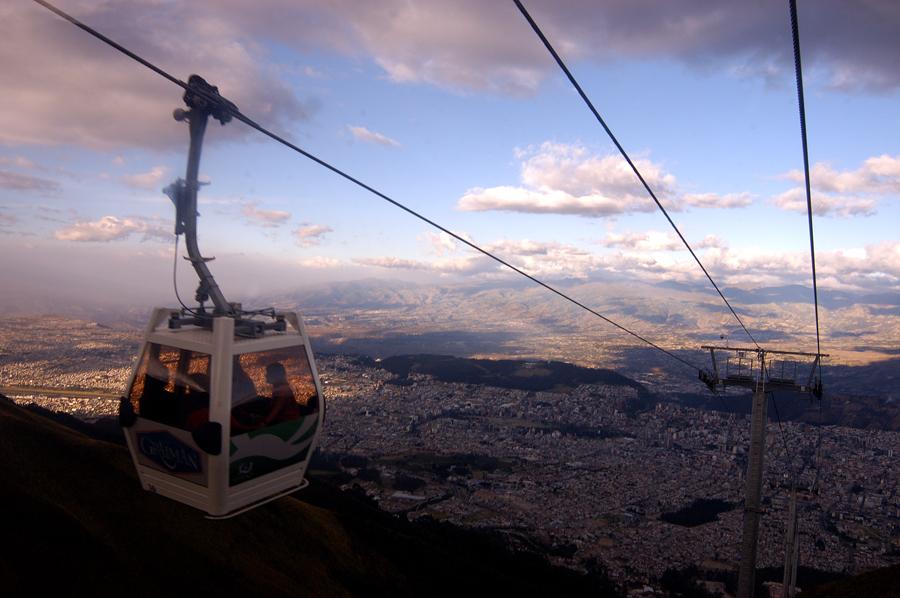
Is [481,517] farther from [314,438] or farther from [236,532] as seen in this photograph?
Result: [314,438]

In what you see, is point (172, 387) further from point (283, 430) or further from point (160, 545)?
point (160, 545)

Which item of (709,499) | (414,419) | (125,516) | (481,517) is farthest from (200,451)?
(414,419)

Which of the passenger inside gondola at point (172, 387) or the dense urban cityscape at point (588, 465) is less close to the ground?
the passenger inside gondola at point (172, 387)

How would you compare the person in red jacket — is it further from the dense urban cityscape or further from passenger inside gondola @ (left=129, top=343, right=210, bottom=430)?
the dense urban cityscape

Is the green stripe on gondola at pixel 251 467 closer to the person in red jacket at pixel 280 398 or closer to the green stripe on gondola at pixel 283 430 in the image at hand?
the green stripe on gondola at pixel 283 430

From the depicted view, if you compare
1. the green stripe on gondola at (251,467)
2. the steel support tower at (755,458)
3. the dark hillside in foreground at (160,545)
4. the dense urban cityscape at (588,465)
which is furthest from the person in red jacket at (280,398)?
the dense urban cityscape at (588,465)

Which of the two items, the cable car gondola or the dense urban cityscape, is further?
A: the dense urban cityscape

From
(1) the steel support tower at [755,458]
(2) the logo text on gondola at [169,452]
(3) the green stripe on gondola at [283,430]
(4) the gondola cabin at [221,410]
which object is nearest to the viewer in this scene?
(4) the gondola cabin at [221,410]

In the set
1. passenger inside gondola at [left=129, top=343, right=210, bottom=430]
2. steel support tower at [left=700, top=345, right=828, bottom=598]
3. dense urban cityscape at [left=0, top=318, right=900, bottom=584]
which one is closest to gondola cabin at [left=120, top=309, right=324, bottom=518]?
passenger inside gondola at [left=129, top=343, right=210, bottom=430]
